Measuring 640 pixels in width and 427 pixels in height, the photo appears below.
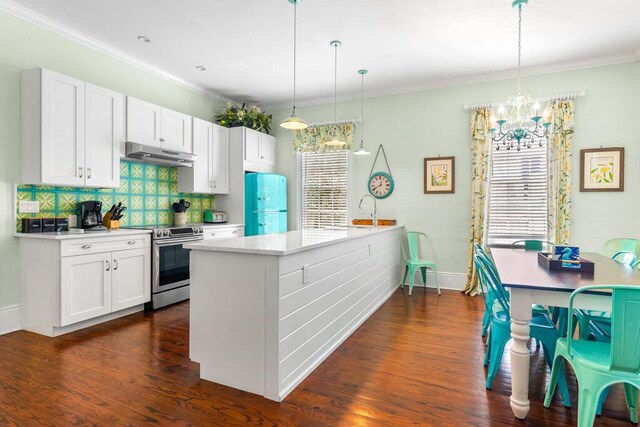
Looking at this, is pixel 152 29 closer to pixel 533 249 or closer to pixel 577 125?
pixel 533 249

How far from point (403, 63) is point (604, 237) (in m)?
3.26

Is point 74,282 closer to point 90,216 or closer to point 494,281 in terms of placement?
point 90,216

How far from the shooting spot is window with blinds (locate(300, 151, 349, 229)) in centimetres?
575

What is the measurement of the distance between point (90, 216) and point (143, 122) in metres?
1.23

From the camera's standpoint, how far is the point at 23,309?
10.9 ft

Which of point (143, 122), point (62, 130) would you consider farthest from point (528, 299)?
point (143, 122)

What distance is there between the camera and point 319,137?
5.79 metres

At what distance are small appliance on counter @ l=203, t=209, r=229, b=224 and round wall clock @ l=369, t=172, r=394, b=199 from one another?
90.8 inches

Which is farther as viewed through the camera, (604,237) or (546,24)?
(604,237)

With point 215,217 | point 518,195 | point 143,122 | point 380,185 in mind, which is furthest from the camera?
point 380,185

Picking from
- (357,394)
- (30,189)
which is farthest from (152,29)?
(357,394)

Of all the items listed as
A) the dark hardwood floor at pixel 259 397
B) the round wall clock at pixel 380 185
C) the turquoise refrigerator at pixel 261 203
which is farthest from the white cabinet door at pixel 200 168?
the round wall clock at pixel 380 185

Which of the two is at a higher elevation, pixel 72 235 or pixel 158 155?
pixel 158 155

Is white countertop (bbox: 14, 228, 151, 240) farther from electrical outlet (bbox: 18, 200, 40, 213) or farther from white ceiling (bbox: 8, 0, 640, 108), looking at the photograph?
white ceiling (bbox: 8, 0, 640, 108)
